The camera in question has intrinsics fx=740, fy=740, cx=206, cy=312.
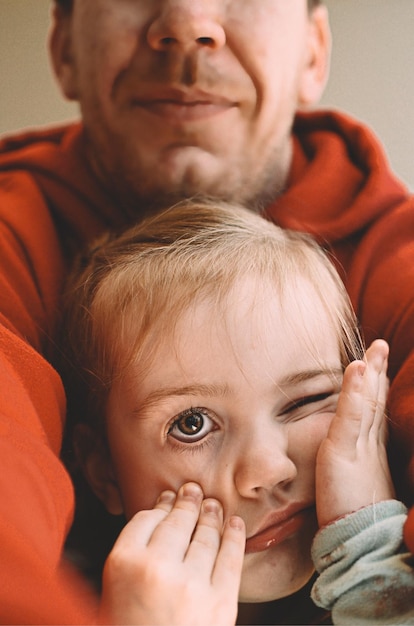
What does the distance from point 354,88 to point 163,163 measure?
0.48 metres

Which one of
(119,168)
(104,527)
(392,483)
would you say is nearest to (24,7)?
(119,168)

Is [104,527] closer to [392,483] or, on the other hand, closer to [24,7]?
[392,483]

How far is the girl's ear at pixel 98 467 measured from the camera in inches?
26.2

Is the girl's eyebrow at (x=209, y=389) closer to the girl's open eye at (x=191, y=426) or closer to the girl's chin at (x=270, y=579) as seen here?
the girl's open eye at (x=191, y=426)

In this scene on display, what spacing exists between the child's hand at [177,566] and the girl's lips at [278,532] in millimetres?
27

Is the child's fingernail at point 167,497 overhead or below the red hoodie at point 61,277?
below

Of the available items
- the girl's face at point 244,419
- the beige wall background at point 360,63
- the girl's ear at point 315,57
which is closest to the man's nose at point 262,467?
the girl's face at point 244,419

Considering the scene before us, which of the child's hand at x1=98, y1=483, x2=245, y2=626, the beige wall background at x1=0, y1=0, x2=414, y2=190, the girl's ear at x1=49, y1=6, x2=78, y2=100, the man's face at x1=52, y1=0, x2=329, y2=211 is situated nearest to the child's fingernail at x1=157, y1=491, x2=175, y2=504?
the child's hand at x1=98, y1=483, x2=245, y2=626

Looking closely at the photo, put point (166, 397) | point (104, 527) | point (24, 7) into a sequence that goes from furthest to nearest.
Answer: point (24, 7) < point (104, 527) < point (166, 397)

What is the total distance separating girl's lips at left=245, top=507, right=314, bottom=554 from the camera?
0.57m

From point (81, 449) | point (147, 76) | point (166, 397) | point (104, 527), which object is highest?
point (147, 76)

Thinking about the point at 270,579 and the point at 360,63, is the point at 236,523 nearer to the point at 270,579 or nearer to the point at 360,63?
the point at 270,579

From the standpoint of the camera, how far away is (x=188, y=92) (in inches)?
31.9

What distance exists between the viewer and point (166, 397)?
1.93 feet
